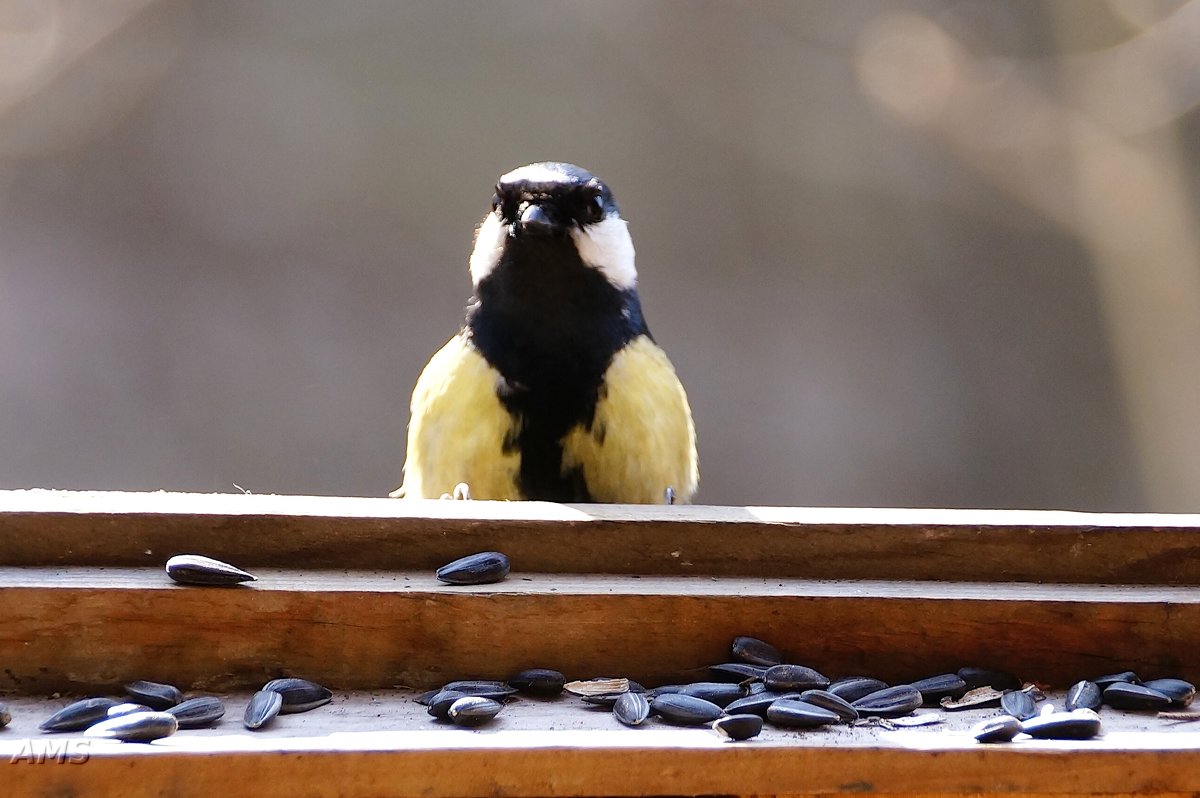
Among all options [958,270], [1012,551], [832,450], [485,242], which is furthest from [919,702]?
[958,270]

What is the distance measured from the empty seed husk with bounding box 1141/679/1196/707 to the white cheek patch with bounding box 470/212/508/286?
1399 mm

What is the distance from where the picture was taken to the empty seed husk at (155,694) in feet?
4.45

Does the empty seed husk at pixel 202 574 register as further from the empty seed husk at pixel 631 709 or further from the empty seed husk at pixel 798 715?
the empty seed husk at pixel 798 715

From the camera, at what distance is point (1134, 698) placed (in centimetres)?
143

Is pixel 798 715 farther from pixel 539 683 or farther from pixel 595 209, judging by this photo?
pixel 595 209

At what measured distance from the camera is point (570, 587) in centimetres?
152

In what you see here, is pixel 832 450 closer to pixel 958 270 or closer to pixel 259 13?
pixel 958 270

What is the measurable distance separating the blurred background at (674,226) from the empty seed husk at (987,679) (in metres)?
3.90

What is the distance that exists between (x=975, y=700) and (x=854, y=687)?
14 cm

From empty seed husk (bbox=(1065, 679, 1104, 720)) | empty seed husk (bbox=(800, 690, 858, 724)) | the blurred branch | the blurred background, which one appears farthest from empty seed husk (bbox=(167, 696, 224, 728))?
the blurred branch

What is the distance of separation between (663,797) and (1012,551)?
2.16ft

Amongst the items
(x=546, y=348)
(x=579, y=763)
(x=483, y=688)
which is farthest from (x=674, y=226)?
(x=579, y=763)

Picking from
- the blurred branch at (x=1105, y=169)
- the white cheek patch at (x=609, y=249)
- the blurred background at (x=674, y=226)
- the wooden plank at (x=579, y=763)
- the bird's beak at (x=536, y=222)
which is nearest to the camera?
the wooden plank at (x=579, y=763)

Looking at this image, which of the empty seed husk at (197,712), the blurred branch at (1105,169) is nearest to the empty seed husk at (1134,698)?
the empty seed husk at (197,712)
